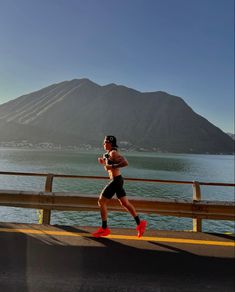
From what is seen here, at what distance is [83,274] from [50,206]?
8.40 ft

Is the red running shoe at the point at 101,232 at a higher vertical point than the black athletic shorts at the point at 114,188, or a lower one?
lower

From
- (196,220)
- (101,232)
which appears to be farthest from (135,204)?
(196,220)

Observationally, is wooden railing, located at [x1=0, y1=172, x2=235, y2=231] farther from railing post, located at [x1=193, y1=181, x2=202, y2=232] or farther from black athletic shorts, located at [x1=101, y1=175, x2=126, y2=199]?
black athletic shorts, located at [x1=101, y1=175, x2=126, y2=199]

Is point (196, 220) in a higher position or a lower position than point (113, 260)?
higher

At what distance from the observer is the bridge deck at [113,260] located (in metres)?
3.76

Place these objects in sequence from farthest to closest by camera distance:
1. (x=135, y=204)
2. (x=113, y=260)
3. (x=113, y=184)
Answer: (x=135, y=204), (x=113, y=184), (x=113, y=260)

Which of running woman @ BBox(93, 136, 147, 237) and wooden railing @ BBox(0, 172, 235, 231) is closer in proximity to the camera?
running woman @ BBox(93, 136, 147, 237)

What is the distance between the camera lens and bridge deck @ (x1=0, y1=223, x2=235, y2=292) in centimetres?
376

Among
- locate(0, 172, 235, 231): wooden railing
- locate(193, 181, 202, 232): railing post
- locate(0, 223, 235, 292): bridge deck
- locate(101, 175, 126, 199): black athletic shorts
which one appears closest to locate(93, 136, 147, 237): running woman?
locate(101, 175, 126, 199): black athletic shorts

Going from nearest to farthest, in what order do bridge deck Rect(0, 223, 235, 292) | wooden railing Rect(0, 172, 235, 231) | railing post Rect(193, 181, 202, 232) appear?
bridge deck Rect(0, 223, 235, 292) → wooden railing Rect(0, 172, 235, 231) → railing post Rect(193, 181, 202, 232)

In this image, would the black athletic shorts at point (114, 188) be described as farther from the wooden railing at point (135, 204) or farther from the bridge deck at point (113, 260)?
the bridge deck at point (113, 260)

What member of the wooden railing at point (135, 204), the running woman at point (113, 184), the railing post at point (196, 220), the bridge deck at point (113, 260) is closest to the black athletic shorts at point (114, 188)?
the running woman at point (113, 184)

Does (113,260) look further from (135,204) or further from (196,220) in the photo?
(196,220)

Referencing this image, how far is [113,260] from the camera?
452 cm
